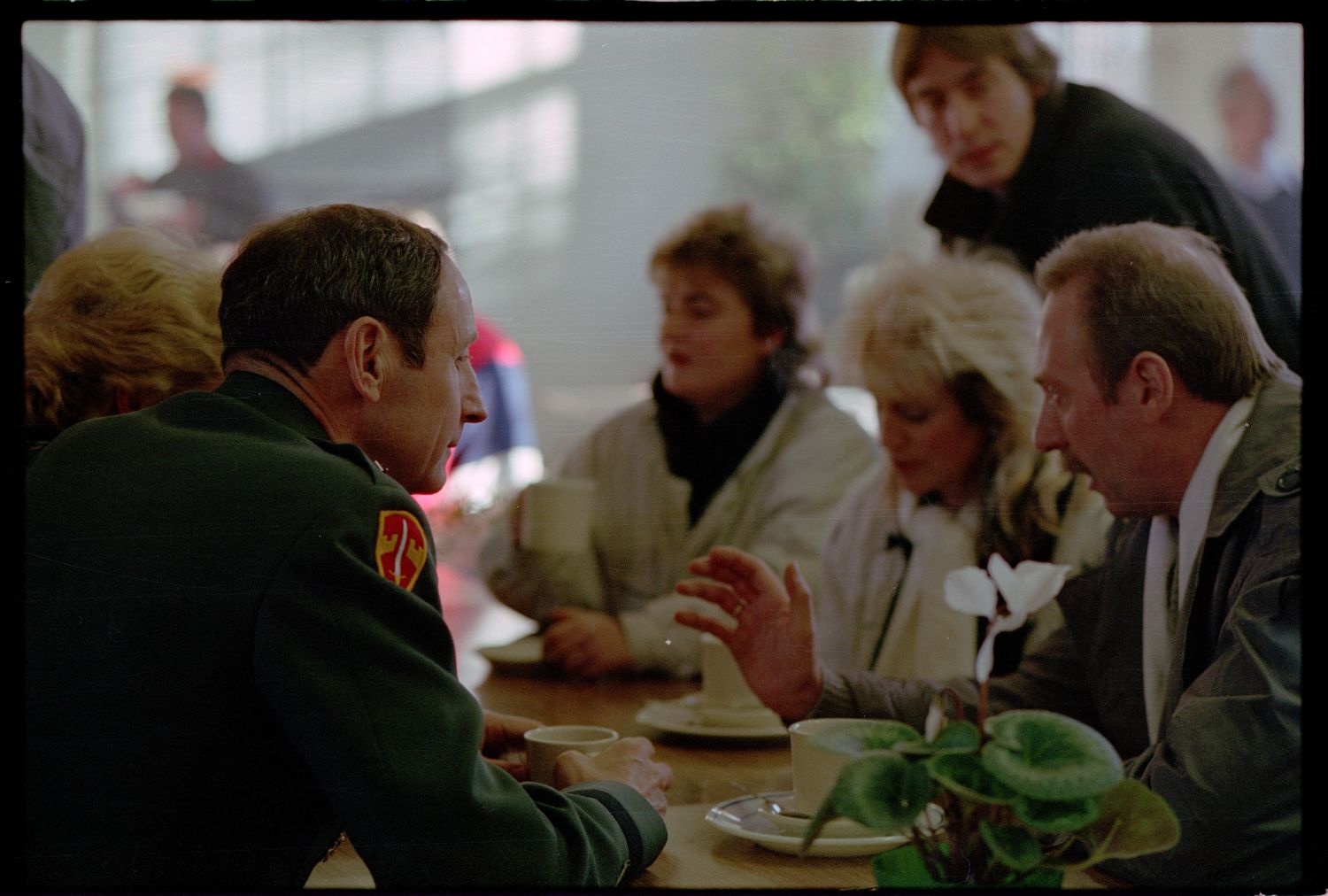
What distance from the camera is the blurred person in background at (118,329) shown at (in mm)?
1365

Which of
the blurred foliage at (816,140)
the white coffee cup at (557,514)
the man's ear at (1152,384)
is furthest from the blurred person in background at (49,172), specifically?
the man's ear at (1152,384)

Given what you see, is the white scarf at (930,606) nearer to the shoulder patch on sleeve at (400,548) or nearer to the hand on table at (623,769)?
the hand on table at (623,769)

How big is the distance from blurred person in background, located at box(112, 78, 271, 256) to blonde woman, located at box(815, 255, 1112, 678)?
70cm

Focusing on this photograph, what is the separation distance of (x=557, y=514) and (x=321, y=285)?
0.64 m

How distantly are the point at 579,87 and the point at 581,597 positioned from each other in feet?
2.64

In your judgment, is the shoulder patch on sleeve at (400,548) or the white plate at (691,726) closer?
the shoulder patch on sleeve at (400,548)

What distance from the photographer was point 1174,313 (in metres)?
1.31

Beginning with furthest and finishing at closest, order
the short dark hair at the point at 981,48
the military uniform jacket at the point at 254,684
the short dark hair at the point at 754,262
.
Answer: the short dark hair at the point at 754,262 < the short dark hair at the point at 981,48 < the military uniform jacket at the point at 254,684

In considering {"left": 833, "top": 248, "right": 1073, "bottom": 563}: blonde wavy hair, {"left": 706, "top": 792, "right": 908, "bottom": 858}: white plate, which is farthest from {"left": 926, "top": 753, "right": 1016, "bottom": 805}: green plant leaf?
{"left": 833, "top": 248, "right": 1073, "bottom": 563}: blonde wavy hair

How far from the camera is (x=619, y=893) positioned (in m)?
1.10

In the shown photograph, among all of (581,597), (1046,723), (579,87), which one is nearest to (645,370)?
(579,87)

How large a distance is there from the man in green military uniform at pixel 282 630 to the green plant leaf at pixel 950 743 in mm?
290

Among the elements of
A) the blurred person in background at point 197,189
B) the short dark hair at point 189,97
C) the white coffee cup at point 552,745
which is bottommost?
the white coffee cup at point 552,745

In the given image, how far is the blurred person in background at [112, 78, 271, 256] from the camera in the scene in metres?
1.39
